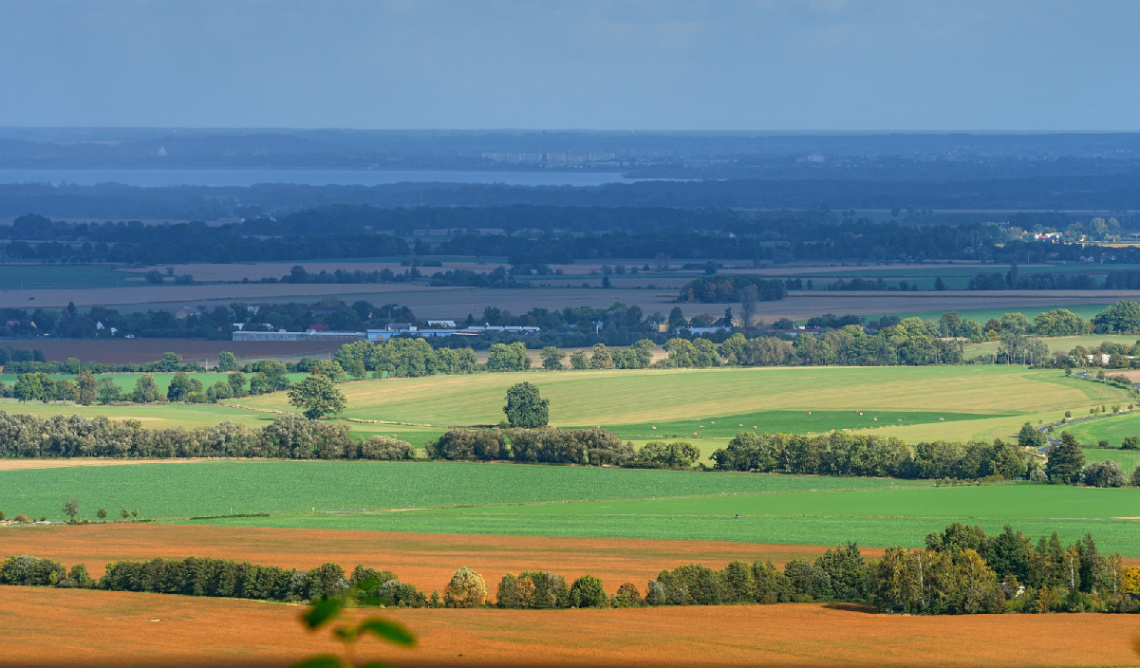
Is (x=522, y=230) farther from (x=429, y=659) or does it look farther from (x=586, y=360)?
(x=429, y=659)

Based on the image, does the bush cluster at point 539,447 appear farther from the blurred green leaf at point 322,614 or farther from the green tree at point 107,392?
the blurred green leaf at point 322,614

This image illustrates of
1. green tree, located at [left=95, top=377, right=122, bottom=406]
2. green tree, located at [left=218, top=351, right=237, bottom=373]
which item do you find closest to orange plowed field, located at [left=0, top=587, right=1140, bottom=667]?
green tree, located at [left=95, top=377, right=122, bottom=406]

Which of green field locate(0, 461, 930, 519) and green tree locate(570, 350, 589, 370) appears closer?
green field locate(0, 461, 930, 519)

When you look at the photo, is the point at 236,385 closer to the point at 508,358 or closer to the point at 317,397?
the point at 317,397

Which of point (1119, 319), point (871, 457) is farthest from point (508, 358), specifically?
point (1119, 319)

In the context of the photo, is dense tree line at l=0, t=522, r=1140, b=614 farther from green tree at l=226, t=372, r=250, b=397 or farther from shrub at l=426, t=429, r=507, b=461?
green tree at l=226, t=372, r=250, b=397

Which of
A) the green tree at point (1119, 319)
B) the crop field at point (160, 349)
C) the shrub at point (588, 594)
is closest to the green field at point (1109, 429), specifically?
the green tree at point (1119, 319)
